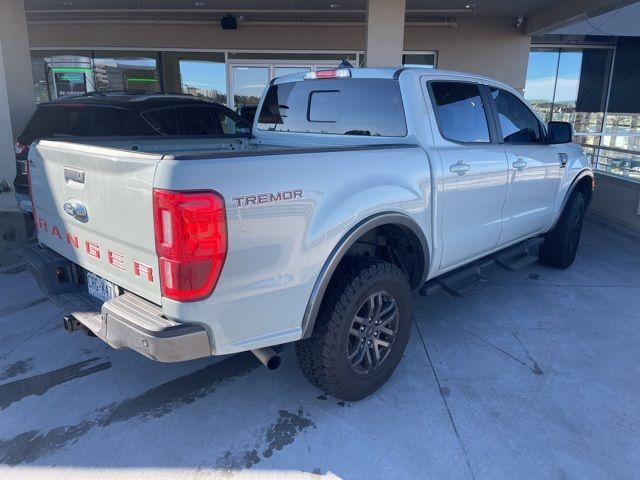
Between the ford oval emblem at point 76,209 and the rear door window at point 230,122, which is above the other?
the rear door window at point 230,122

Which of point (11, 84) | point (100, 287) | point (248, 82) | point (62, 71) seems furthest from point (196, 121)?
point (62, 71)

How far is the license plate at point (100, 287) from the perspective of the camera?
268cm

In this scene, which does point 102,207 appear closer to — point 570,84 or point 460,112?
point 460,112

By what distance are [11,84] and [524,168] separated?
771 centimetres

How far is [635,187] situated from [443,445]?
20.8ft

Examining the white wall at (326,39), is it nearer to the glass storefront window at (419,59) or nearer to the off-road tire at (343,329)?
the glass storefront window at (419,59)

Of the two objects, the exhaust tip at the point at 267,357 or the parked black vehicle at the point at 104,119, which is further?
the parked black vehicle at the point at 104,119

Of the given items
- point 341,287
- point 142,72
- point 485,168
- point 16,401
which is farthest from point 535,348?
point 142,72

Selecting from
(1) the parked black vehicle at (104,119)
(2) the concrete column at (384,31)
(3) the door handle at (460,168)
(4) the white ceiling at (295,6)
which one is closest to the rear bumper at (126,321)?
(3) the door handle at (460,168)

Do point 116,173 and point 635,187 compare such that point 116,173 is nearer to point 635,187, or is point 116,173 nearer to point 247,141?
point 247,141

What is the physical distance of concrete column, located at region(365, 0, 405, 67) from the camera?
764 centimetres

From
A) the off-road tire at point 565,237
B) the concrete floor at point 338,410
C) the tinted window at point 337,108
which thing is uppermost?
the tinted window at point 337,108

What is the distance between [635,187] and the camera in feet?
24.0

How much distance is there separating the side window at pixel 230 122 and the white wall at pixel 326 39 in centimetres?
538
